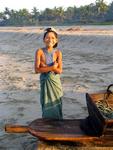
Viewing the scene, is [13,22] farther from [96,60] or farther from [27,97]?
[27,97]

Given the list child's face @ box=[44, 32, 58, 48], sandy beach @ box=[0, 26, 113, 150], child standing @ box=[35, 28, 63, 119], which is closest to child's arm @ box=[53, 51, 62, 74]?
child standing @ box=[35, 28, 63, 119]

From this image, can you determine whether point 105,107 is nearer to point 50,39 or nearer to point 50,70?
point 50,70

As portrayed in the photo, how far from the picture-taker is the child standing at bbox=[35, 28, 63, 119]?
5215 millimetres

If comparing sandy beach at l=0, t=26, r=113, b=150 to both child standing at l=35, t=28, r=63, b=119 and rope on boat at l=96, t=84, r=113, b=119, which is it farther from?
rope on boat at l=96, t=84, r=113, b=119

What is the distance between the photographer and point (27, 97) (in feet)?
27.8

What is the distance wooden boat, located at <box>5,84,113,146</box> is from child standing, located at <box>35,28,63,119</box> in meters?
0.25

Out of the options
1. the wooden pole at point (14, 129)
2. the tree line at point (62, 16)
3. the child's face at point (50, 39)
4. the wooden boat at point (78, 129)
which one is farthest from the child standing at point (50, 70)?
the tree line at point (62, 16)

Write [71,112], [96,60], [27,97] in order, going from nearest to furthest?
[71,112] < [27,97] < [96,60]

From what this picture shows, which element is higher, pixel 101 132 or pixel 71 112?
pixel 101 132

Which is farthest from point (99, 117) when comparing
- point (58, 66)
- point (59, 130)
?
point (58, 66)

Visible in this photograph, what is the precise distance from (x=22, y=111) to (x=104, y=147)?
2.76 meters

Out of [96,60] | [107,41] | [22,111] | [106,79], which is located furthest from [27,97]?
[107,41]

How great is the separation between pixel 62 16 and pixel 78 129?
243 ft

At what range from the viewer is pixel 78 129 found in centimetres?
506
